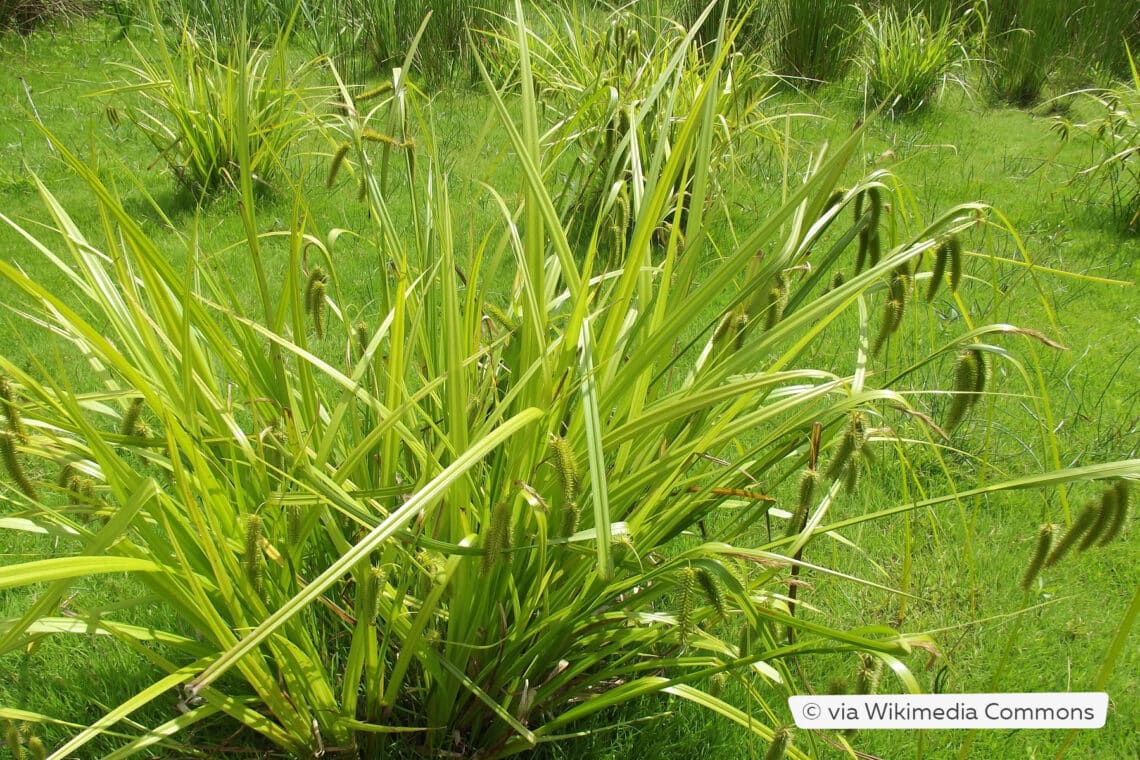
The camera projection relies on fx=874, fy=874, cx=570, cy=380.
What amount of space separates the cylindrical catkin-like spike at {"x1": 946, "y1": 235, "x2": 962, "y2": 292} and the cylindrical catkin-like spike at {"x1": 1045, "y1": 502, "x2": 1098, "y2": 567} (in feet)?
1.11

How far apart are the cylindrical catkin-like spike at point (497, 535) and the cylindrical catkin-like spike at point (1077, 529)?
2.19ft

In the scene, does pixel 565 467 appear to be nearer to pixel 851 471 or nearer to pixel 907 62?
pixel 851 471

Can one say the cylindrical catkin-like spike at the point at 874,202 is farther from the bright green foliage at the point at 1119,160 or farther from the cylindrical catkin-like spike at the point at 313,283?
the bright green foliage at the point at 1119,160

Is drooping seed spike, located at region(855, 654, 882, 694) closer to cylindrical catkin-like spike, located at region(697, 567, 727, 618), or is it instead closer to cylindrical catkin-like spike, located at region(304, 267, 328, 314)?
cylindrical catkin-like spike, located at region(697, 567, 727, 618)

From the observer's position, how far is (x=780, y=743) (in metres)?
1.14

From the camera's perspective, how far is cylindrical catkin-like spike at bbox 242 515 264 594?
3.46ft

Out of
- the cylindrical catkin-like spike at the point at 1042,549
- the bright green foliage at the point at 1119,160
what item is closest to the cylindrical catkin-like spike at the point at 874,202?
the cylindrical catkin-like spike at the point at 1042,549

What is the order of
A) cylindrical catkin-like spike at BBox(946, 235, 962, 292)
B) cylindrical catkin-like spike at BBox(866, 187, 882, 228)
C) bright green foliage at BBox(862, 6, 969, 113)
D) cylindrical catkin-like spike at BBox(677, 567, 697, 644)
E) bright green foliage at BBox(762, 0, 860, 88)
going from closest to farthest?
cylindrical catkin-like spike at BBox(677, 567, 697, 644)
cylindrical catkin-like spike at BBox(946, 235, 962, 292)
cylindrical catkin-like spike at BBox(866, 187, 882, 228)
bright green foliage at BBox(862, 6, 969, 113)
bright green foliage at BBox(762, 0, 860, 88)

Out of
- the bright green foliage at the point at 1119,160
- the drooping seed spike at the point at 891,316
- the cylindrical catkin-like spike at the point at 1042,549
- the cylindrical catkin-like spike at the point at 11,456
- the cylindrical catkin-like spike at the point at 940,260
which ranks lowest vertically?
the bright green foliage at the point at 1119,160

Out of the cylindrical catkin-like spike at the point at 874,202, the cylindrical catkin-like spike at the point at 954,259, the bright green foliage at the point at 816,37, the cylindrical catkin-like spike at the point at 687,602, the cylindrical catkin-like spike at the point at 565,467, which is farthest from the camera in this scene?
the bright green foliage at the point at 816,37

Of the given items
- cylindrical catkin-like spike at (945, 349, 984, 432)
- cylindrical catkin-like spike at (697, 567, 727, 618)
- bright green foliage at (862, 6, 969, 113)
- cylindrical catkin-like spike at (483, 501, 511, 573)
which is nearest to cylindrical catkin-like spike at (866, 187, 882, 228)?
cylindrical catkin-like spike at (945, 349, 984, 432)

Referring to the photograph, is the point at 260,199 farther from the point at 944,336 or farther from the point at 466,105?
the point at 944,336

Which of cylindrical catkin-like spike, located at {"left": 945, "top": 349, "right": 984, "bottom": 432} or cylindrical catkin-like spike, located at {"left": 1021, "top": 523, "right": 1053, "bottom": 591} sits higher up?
cylindrical catkin-like spike, located at {"left": 945, "top": 349, "right": 984, "bottom": 432}

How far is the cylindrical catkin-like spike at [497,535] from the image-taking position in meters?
1.02
